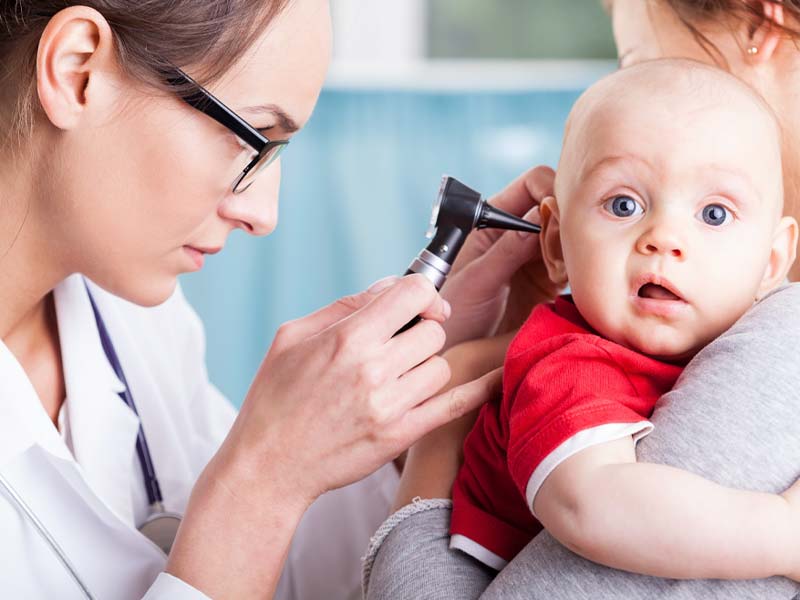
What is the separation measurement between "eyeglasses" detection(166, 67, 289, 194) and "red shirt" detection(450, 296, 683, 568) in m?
0.38

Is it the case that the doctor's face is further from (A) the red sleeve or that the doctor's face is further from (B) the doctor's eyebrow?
(A) the red sleeve

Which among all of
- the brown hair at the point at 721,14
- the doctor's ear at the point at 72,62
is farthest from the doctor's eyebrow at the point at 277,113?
the brown hair at the point at 721,14

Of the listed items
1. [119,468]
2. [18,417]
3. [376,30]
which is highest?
[376,30]

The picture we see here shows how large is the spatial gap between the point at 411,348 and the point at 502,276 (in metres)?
0.30

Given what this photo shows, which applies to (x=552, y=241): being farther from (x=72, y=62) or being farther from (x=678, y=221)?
(x=72, y=62)

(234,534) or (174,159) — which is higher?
(174,159)

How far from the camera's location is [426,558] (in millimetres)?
1009

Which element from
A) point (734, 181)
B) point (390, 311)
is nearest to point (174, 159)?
point (390, 311)

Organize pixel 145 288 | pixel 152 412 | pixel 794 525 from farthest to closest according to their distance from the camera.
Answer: pixel 152 412 < pixel 145 288 < pixel 794 525

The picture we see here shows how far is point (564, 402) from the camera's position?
901 millimetres

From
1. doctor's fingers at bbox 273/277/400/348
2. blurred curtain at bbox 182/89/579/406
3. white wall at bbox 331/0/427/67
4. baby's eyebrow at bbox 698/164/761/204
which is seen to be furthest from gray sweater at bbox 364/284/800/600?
white wall at bbox 331/0/427/67

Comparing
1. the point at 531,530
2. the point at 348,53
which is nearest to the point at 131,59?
the point at 531,530

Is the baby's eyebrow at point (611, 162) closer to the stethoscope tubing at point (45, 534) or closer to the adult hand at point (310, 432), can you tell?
the adult hand at point (310, 432)

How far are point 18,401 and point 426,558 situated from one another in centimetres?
56
